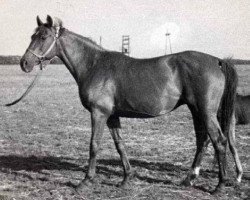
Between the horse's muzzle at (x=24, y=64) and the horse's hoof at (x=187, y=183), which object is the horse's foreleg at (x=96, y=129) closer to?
the horse's muzzle at (x=24, y=64)

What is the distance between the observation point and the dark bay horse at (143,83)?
6.25 metres

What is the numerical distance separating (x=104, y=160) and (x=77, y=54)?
2.88 metres

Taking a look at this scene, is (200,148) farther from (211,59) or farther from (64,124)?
(64,124)

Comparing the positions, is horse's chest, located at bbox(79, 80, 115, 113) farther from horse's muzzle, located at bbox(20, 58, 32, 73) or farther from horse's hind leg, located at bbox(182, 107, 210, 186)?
horse's hind leg, located at bbox(182, 107, 210, 186)

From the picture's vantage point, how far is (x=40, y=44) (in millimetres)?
6535

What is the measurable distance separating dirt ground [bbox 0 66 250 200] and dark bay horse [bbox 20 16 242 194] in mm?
372

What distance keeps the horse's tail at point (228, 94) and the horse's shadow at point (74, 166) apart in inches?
60.7

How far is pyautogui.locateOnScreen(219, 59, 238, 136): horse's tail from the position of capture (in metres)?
6.36

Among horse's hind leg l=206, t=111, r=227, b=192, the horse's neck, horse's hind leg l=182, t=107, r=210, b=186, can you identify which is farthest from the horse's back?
horse's hind leg l=182, t=107, r=210, b=186

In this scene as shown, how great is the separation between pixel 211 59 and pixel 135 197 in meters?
2.57

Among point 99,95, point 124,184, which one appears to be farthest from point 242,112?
point 99,95

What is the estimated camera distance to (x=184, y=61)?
20.9ft

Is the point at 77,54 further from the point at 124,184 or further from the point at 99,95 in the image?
the point at 124,184

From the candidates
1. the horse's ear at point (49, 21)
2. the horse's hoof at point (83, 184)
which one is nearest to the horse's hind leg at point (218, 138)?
the horse's hoof at point (83, 184)
